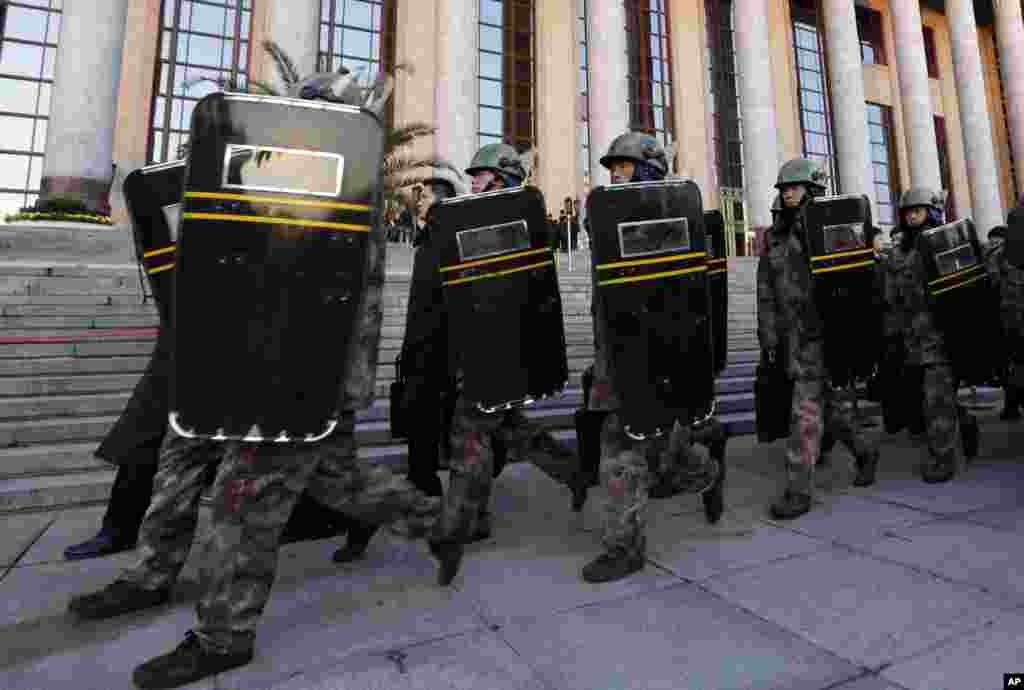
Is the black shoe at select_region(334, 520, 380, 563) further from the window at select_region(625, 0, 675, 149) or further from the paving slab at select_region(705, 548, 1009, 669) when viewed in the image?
the window at select_region(625, 0, 675, 149)

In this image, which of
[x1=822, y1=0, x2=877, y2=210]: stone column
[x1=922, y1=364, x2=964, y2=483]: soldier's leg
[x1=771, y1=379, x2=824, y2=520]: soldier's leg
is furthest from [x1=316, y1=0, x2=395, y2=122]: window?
[x1=771, y1=379, x2=824, y2=520]: soldier's leg

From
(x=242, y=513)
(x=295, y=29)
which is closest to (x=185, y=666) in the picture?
(x=242, y=513)

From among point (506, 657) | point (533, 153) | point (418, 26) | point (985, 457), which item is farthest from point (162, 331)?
point (418, 26)

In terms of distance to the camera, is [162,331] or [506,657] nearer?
[506,657]

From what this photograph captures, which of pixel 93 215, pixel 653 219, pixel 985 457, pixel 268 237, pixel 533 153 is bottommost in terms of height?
pixel 985 457

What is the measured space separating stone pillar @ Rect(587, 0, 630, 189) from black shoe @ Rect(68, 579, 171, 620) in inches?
598

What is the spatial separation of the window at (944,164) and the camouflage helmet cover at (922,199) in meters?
26.4

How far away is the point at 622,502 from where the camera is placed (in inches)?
90.4

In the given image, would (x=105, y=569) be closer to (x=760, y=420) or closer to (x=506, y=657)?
(x=506, y=657)

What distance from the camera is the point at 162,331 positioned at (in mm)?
2248

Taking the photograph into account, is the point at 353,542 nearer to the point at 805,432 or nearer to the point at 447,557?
the point at 447,557

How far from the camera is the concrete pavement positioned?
1.57 metres

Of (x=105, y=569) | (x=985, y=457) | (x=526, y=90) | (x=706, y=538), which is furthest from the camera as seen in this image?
(x=526, y=90)

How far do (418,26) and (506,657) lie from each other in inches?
832
